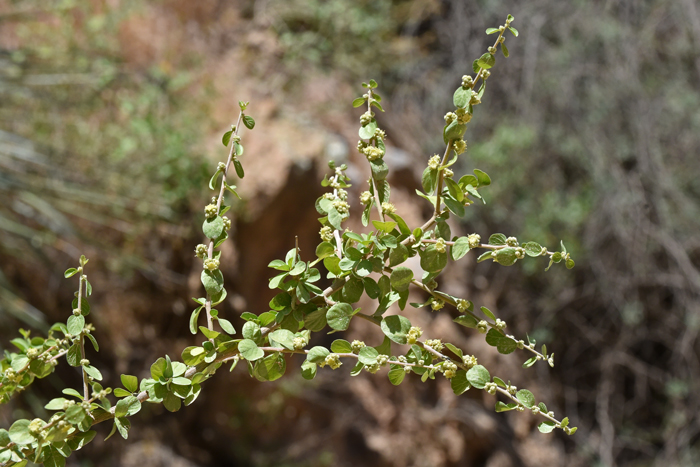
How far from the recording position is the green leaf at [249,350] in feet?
2.11

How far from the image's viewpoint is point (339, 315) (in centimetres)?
65

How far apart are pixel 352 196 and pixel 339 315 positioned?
193 cm

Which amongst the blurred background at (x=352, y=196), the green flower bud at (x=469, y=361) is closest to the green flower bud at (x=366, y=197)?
the green flower bud at (x=469, y=361)

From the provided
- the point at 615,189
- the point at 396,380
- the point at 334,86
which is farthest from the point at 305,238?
the point at 396,380

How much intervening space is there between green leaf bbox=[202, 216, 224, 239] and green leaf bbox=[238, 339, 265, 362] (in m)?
0.14

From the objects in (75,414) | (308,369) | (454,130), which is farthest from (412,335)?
(75,414)

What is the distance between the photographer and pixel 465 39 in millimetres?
3438

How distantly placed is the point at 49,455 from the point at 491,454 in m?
2.49

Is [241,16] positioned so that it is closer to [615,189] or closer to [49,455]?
[615,189]

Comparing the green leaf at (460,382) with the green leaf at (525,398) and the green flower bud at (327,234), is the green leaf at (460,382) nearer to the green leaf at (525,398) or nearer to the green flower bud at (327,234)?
the green leaf at (525,398)

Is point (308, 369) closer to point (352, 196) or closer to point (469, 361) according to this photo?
point (469, 361)

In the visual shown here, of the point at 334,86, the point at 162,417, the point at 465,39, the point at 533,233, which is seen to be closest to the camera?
the point at 162,417

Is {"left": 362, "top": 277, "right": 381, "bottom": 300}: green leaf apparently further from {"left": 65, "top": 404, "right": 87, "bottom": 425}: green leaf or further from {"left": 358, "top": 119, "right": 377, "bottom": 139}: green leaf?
{"left": 65, "top": 404, "right": 87, "bottom": 425}: green leaf

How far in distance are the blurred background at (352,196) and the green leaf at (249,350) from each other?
1.74m
